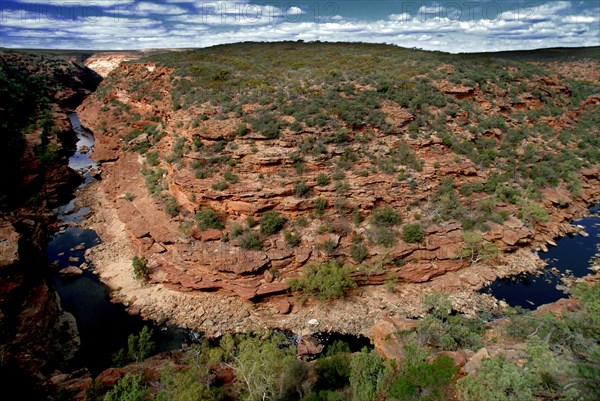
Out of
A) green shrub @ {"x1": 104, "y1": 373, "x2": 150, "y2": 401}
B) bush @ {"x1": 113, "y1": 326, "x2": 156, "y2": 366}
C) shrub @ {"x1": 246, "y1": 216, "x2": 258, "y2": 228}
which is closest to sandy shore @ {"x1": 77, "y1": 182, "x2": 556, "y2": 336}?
bush @ {"x1": 113, "y1": 326, "x2": 156, "y2": 366}

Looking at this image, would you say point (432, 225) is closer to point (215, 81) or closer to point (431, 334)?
point (431, 334)

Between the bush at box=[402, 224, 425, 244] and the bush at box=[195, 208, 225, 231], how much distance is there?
9.85m

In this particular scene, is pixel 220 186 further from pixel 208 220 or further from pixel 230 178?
pixel 208 220

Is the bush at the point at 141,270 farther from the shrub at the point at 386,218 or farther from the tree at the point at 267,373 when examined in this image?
the shrub at the point at 386,218

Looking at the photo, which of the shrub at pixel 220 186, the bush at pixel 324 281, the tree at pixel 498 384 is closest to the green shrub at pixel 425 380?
the tree at pixel 498 384

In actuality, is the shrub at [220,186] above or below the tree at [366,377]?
above

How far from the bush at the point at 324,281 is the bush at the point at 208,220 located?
518cm

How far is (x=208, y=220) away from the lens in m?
18.3

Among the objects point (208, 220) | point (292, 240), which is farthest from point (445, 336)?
point (208, 220)

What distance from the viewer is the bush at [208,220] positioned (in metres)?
18.2

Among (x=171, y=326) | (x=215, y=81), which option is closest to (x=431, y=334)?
(x=171, y=326)

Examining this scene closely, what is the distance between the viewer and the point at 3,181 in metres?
22.8

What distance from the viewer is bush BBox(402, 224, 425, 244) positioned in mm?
17969

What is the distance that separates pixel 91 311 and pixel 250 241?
8488mm
